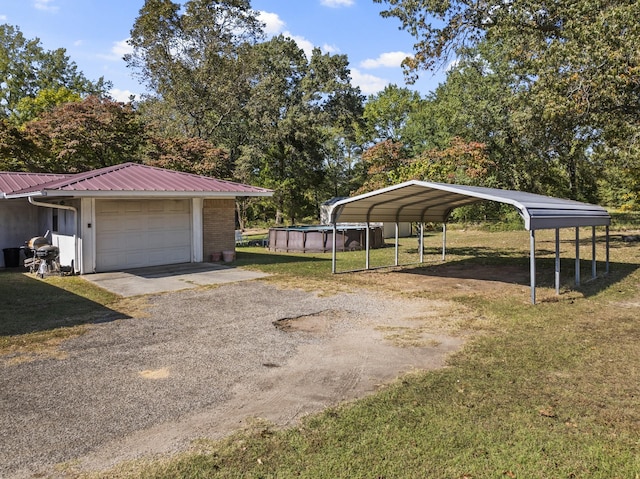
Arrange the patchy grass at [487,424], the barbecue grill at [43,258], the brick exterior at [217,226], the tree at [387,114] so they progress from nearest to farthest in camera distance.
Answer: the patchy grass at [487,424]
the barbecue grill at [43,258]
the brick exterior at [217,226]
the tree at [387,114]

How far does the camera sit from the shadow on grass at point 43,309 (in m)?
7.05

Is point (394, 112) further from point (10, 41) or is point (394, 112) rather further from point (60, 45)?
point (10, 41)

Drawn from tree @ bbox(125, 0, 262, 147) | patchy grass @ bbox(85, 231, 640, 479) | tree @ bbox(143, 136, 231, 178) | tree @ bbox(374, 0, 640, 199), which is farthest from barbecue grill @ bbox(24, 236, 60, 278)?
tree @ bbox(125, 0, 262, 147)

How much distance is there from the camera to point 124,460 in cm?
320

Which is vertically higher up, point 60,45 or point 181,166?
point 60,45

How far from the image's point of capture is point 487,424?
3.66m

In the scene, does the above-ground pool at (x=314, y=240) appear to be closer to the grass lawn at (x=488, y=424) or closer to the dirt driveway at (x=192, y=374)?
the dirt driveway at (x=192, y=374)

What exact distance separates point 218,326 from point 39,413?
10.5ft

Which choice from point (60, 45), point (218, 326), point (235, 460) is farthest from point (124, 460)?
point (60, 45)

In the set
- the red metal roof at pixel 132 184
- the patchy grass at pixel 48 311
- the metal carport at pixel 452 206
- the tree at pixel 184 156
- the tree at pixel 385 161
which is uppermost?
the tree at pixel 184 156

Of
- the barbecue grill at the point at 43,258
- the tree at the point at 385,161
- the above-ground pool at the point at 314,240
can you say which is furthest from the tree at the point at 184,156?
the barbecue grill at the point at 43,258

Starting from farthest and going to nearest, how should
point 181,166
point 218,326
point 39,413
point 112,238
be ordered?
1. point 181,166
2. point 112,238
3. point 218,326
4. point 39,413

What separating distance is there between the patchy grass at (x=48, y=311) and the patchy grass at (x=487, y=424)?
374 centimetres

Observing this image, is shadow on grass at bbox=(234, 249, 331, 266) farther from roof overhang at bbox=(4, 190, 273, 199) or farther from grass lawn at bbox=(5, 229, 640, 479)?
grass lawn at bbox=(5, 229, 640, 479)
